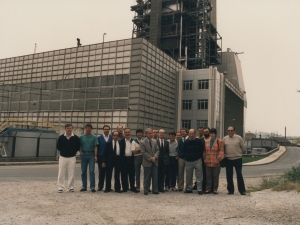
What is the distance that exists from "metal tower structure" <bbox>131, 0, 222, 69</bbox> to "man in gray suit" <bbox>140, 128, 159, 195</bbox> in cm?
4432

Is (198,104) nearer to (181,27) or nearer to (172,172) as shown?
(181,27)

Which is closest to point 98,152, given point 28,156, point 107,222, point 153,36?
point 107,222

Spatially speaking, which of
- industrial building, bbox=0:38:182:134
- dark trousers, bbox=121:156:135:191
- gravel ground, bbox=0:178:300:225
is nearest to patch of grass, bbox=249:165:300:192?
gravel ground, bbox=0:178:300:225

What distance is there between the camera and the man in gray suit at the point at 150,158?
8.93 meters

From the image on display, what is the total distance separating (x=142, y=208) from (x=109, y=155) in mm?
2913

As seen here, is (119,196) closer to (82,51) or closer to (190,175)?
(190,175)

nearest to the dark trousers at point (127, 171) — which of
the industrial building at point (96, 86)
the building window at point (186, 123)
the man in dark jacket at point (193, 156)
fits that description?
the man in dark jacket at point (193, 156)

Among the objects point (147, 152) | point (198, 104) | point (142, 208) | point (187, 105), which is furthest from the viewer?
point (187, 105)

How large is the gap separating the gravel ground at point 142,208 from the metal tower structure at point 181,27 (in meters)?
45.8

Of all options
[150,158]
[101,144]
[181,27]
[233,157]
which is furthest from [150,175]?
[181,27]

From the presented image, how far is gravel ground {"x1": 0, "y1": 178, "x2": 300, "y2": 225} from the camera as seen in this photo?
215 inches

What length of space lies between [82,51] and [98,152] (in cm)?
3330

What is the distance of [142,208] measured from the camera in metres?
6.55

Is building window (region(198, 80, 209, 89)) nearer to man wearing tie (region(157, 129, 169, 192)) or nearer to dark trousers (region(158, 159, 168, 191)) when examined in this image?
man wearing tie (region(157, 129, 169, 192))
